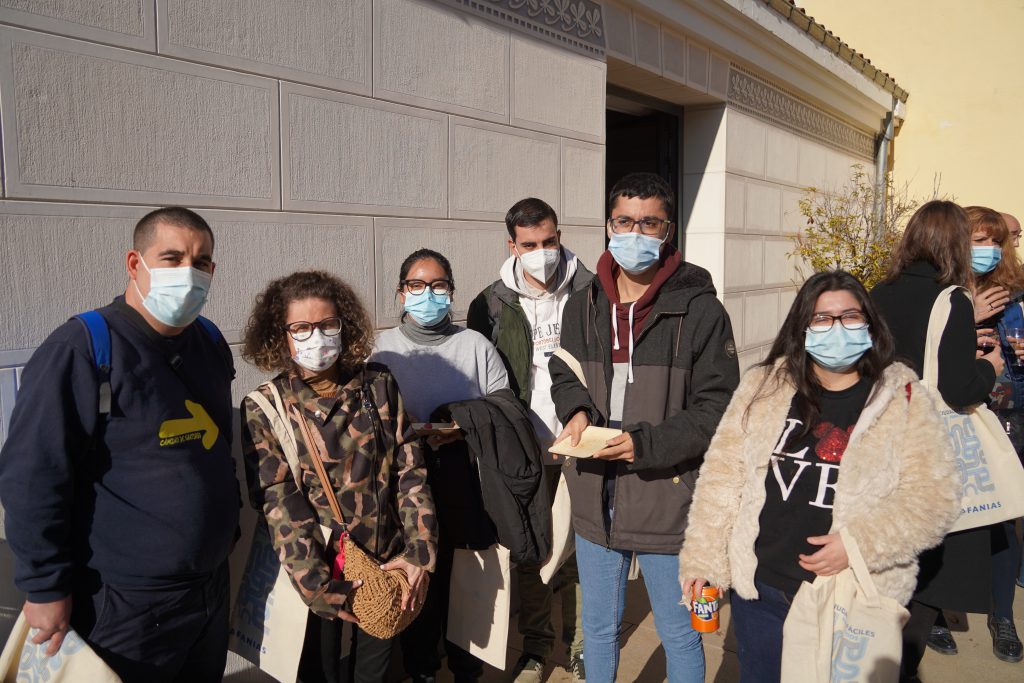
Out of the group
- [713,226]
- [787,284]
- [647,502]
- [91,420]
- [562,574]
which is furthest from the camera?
[787,284]

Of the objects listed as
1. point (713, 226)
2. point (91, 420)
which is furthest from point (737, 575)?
point (713, 226)

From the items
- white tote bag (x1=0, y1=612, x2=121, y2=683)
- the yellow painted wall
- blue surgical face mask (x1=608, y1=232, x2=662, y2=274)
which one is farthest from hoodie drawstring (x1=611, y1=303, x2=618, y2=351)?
the yellow painted wall

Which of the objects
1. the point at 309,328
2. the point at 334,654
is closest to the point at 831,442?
the point at 309,328

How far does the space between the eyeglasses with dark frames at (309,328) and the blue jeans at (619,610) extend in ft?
3.97

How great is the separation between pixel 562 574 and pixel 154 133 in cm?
265

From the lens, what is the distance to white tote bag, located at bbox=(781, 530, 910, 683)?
7.13ft

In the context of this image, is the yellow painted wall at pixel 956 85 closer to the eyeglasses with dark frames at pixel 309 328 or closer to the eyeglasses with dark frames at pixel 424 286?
the eyeglasses with dark frames at pixel 424 286

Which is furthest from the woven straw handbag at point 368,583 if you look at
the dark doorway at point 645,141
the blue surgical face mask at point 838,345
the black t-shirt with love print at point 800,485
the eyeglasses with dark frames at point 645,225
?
the dark doorway at point 645,141

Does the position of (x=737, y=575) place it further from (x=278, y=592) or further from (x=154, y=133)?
(x=154, y=133)

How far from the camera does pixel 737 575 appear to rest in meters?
2.40

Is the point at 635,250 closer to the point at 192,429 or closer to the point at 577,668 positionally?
the point at 192,429

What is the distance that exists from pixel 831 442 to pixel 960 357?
1052mm

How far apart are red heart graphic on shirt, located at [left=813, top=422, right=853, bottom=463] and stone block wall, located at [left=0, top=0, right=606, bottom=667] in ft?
7.50

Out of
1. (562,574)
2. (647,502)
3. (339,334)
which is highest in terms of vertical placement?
(339,334)
